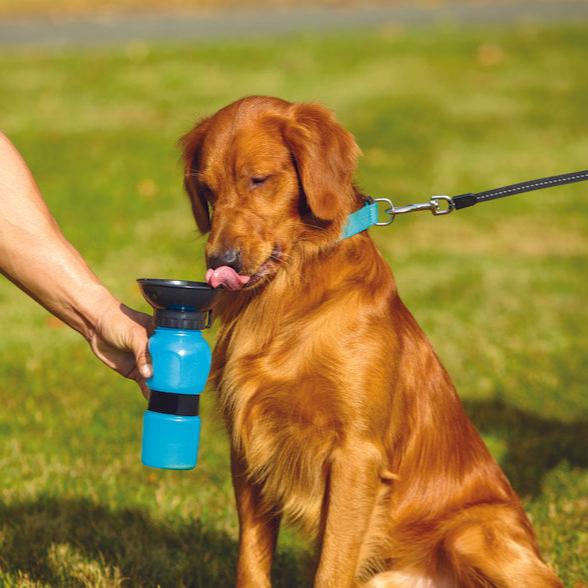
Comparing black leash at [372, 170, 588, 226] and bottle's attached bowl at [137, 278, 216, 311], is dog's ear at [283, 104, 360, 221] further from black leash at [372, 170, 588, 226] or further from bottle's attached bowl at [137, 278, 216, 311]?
bottle's attached bowl at [137, 278, 216, 311]

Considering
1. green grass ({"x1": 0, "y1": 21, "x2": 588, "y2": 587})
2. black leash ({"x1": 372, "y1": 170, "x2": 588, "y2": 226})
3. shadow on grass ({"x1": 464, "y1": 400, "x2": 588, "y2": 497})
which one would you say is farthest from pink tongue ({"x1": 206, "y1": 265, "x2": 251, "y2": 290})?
shadow on grass ({"x1": 464, "y1": 400, "x2": 588, "y2": 497})

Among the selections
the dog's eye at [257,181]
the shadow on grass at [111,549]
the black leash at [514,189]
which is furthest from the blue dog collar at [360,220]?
the shadow on grass at [111,549]

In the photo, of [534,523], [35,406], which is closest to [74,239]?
[35,406]

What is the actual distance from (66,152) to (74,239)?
2.71 m

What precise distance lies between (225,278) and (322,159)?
52cm

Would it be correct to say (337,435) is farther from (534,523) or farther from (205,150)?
(534,523)

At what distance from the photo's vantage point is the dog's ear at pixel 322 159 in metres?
3.17

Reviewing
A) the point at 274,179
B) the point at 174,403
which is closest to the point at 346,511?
the point at 174,403

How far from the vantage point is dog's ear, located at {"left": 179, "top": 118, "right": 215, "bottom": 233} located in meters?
3.46

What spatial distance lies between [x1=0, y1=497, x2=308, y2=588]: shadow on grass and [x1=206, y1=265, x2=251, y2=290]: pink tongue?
4.21ft

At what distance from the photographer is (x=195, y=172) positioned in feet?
11.3

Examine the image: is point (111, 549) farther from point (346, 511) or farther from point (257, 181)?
point (257, 181)

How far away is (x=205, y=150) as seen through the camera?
332 cm

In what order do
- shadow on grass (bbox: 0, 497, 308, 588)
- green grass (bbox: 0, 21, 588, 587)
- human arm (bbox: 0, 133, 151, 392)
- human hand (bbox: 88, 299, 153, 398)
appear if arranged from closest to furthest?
human hand (bbox: 88, 299, 153, 398) → human arm (bbox: 0, 133, 151, 392) → shadow on grass (bbox: 0, 497, 308, 588) → green grass (bbox: 0, 21, 588, 587)
